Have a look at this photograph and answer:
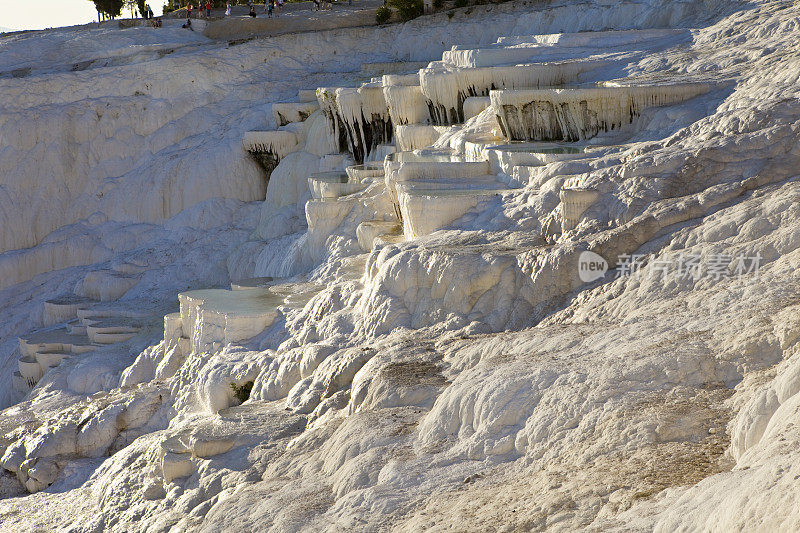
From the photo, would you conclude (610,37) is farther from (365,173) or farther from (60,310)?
(60,310)

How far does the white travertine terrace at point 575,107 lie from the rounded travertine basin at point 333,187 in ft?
11.6

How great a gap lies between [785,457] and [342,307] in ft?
29.5

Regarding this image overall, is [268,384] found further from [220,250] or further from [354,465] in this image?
[220,250]

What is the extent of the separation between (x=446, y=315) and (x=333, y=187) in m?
7.52

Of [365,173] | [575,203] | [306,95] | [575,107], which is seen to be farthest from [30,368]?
[575,203]

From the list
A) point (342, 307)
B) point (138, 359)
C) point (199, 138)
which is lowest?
point (138, 359)

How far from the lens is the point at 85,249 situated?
26.9 metres

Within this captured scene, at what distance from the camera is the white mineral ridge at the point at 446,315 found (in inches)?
335

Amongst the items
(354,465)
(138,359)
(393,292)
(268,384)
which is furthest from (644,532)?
(138,359)

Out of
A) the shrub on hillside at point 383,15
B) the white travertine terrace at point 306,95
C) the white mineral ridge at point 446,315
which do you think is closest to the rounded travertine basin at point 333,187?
the white mineral ridge at point 446,315

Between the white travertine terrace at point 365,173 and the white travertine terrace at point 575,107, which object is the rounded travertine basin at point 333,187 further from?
the white travertine terrace at point 575,107

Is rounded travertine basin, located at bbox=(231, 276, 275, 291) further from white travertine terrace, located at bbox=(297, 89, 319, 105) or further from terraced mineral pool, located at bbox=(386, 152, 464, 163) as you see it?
white travertine terrace, located at bbox=(297, 89, 319, 105)

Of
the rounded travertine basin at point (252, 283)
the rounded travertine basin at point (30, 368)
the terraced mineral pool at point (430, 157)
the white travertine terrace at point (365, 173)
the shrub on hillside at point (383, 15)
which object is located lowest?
the rounded travertine basin at point (30, 368)

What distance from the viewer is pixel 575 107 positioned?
55.6ft
